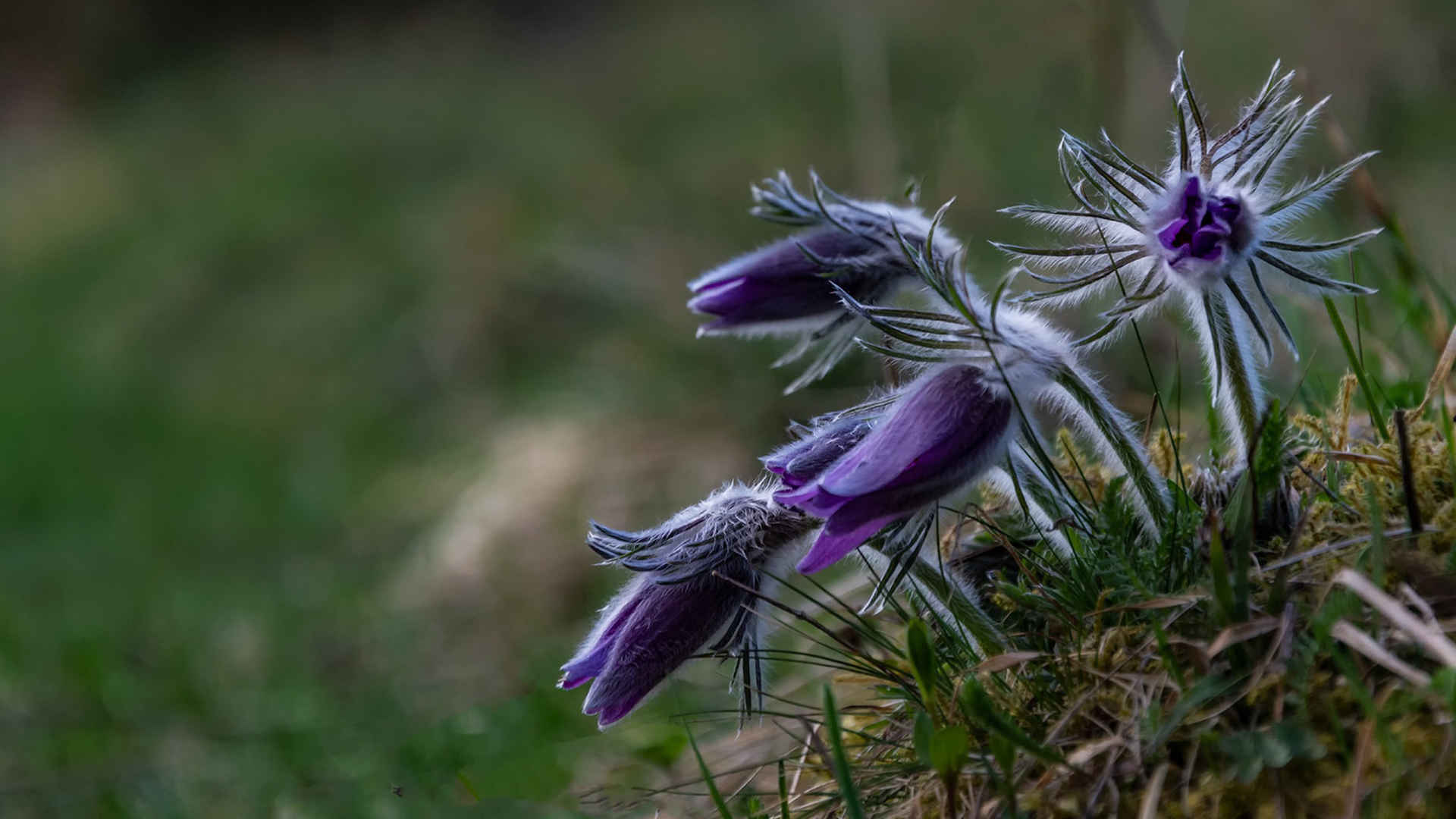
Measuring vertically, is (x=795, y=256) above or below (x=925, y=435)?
above

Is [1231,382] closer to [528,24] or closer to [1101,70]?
[1101,70]

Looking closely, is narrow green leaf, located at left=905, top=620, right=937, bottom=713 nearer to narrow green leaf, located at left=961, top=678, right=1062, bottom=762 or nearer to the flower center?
narrow green leaf, located at left=961, top=678, right=1062, bottom=762

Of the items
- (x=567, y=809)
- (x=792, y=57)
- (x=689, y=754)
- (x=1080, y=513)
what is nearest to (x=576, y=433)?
(x=689, y=754)

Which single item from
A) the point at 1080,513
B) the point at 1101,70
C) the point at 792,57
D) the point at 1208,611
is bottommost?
the point at 1208,611

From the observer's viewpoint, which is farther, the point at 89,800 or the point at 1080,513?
the point at 89,800

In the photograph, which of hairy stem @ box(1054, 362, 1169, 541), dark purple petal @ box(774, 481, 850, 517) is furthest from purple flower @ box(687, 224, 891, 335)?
dark purple petal @ box(774, 481, 850, 517)

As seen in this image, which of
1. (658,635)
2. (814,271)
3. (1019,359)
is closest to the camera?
(1019,359)

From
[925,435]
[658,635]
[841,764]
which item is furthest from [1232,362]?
[658,635]

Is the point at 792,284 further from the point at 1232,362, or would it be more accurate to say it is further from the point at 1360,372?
the point at 1360,372
